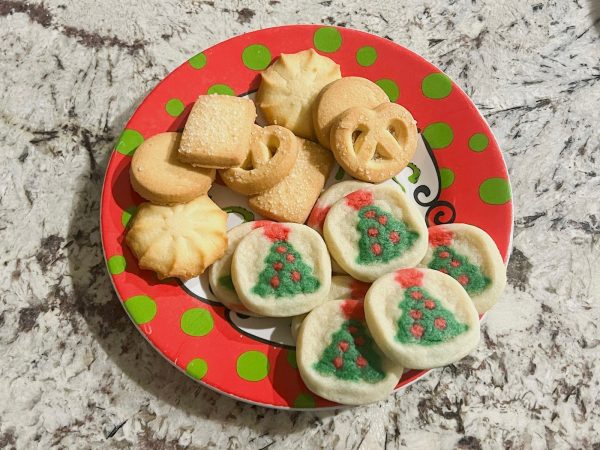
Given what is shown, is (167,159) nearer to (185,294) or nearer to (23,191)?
(185,294)

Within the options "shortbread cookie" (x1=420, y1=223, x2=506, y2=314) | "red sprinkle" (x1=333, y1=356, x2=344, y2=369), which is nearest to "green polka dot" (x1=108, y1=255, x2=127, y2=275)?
"red sprinkle" (x1=333, y1=356, x2=344, y2=369)

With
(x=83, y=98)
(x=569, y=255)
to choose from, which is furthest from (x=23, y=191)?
(x=569, y=255)

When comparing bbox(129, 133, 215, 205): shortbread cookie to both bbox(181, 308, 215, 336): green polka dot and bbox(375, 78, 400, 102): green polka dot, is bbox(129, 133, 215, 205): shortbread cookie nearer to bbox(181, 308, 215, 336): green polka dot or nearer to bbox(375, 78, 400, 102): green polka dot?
bbox(181, 308, 215, 336): green polka dot

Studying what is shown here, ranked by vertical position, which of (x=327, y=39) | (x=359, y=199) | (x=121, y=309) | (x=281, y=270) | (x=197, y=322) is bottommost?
(x=121, y=309)

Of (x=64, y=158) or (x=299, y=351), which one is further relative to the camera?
(x=64, y=158)

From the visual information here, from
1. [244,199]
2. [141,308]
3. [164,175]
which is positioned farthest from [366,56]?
[141,308]

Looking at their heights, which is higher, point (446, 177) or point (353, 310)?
point (446, 177)

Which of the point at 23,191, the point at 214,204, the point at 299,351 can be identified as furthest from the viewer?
the point at 23,191

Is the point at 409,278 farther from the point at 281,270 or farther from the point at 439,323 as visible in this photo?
the point at 281,270
